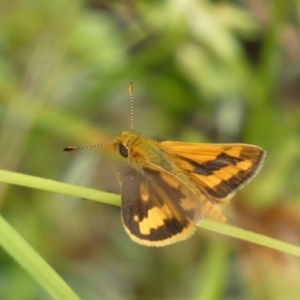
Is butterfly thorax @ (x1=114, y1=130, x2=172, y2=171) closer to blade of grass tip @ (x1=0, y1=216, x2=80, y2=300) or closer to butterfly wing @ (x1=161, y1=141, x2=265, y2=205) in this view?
butterfly wing @ (x1=161, y1=141, x2=265, y2=205)

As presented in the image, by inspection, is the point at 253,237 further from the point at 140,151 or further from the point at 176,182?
the point at 140,151

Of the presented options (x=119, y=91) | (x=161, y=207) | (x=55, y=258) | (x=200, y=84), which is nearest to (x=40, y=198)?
(x=55, y=258)

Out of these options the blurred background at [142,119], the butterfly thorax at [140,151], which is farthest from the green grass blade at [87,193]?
the blurred background at [142,119]

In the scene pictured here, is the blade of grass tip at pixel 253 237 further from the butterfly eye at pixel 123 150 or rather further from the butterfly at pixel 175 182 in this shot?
the butterfly eye at pixel 123 150

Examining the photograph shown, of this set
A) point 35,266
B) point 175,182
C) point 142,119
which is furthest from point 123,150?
point 142,119

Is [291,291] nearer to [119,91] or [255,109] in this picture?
[255,109]

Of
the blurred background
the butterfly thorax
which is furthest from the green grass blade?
the blurred background
